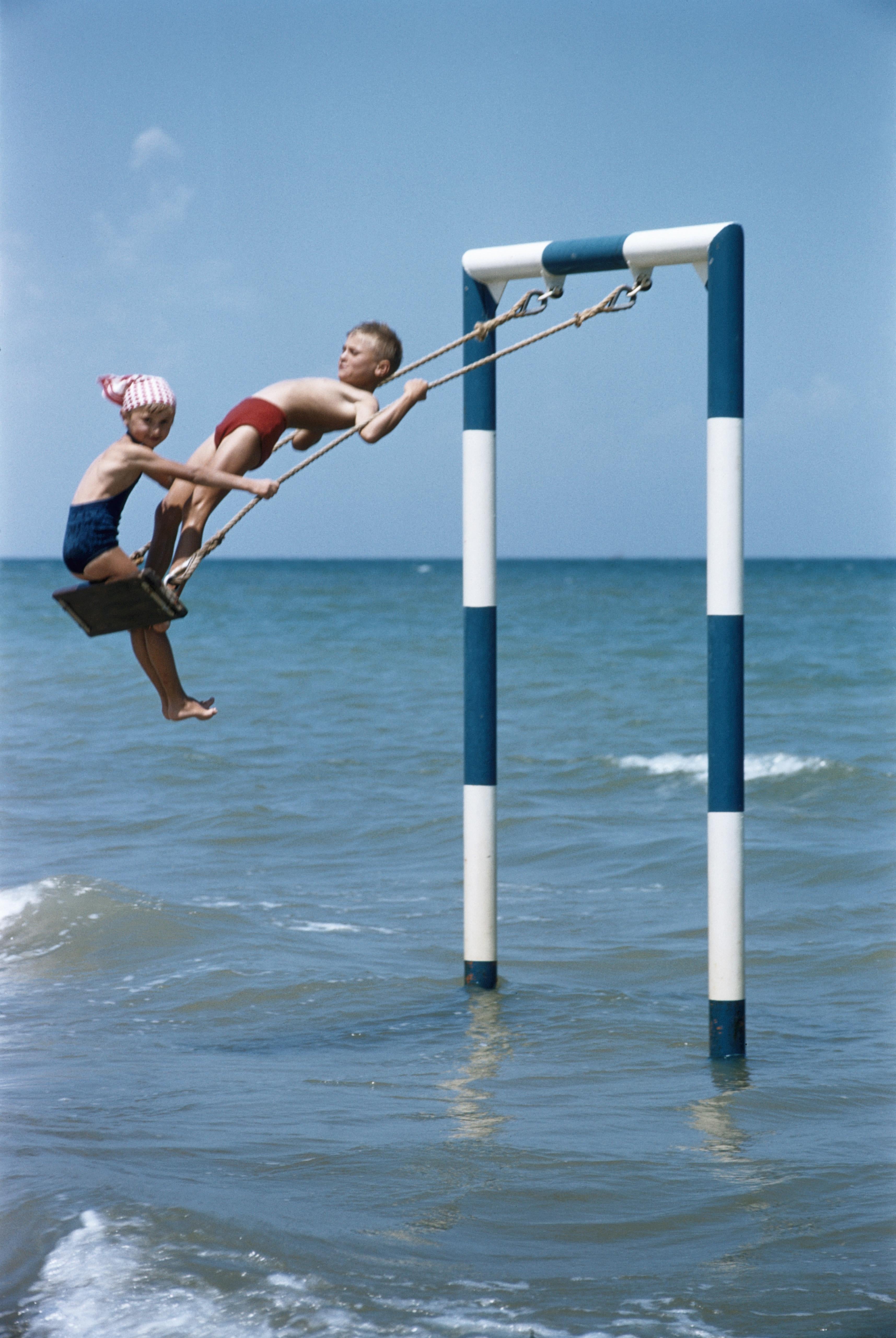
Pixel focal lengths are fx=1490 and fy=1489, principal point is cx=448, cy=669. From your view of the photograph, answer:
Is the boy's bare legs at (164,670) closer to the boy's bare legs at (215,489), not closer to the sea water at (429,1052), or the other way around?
the boy's bare legs at (215,489)

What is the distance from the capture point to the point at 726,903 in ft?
Result: 17.4

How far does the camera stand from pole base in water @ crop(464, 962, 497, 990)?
624cm

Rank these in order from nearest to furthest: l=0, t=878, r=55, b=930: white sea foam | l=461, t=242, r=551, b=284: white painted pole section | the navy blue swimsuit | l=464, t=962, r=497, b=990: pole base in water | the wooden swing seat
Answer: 1. the wooden swing seat
2. the navy blue swimsuit
3. l=461, t=242, r=551, b=284: white painted pole section
4. l=464, t=962, r=497, b=990: pole base in water
5. l=0, t=878, r=55, b=930: white sea foam

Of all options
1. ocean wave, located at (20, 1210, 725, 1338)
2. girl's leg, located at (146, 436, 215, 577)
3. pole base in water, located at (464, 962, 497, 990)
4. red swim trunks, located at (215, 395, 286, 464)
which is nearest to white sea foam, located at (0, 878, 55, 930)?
pole base in water, located at (464, 962, 497, 990)

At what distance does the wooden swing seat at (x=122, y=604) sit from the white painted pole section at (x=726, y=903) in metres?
2.19

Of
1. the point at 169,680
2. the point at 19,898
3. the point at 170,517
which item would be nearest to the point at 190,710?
the point at 169,680

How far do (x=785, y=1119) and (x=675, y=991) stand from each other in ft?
5.31

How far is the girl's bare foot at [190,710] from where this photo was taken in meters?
4.25

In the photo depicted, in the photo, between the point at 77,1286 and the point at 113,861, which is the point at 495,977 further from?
the point at 113,861

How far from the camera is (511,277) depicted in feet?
19.2

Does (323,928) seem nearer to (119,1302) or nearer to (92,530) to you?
(92,530)

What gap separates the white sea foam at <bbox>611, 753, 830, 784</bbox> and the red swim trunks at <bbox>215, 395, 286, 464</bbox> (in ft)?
27.5

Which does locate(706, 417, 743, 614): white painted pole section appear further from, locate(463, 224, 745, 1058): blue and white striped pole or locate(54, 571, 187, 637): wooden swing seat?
locate(54, 571, 187, 637): wooden swing seat

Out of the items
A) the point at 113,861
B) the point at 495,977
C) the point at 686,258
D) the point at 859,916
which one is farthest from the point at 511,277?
the point at 113,861
